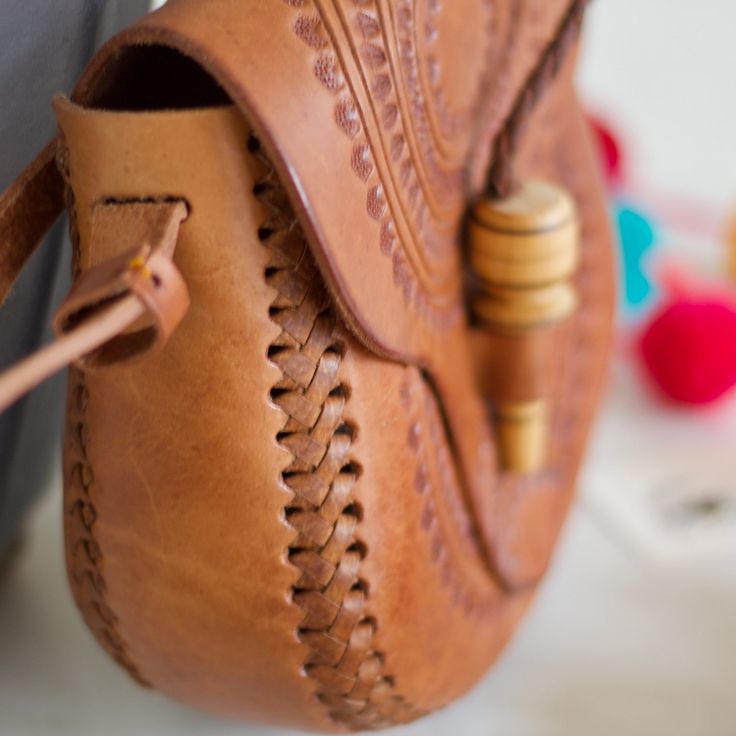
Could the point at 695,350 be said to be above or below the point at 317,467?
below

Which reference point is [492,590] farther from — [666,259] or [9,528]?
[666,259]

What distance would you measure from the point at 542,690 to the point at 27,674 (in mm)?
223

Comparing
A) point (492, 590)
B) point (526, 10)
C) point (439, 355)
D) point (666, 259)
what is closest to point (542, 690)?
point (492, 590)

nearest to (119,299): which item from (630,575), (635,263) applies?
(630,575)

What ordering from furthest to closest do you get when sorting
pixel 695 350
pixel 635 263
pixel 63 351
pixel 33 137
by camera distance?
pixel 635 263, pixel 695 350, pixel 33 137, pixel 63 351

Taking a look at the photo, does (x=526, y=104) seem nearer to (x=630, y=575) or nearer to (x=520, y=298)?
(x=520, y=298)

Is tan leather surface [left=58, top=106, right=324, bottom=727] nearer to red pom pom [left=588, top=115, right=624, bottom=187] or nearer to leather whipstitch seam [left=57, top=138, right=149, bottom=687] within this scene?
leather whipstitch seam [left=57, top=138, right=149, bottom=687]

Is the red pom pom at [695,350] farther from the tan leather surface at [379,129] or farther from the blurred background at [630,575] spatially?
the tan leather surface at [379,129]

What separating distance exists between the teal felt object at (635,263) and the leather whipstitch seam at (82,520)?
0.49 meters

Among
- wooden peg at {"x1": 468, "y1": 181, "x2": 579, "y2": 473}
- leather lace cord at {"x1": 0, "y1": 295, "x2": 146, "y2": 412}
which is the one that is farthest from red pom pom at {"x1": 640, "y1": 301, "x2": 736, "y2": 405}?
leather lace cord at {"x1": 0, "y1": 295, "x2": 146, "y2": 412}

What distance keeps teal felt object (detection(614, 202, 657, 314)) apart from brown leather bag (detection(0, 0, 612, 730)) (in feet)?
1.13

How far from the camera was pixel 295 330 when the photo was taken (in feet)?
1.05

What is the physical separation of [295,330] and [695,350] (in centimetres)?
40

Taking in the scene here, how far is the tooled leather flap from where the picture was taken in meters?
0.29
